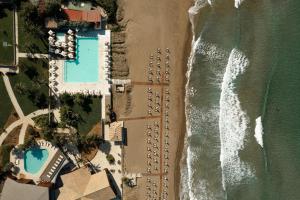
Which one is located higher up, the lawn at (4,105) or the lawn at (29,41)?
the lawn at (29,41)

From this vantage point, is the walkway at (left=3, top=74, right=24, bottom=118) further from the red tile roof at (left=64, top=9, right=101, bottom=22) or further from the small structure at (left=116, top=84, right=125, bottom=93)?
the small structure at (left=116, top=84, right=125, bottom=93)

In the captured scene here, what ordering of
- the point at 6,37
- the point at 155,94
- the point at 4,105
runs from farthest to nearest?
the point at 155,94, the point at 4,105, the point at 6,37

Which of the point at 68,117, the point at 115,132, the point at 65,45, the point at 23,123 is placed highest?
the point at 65,45

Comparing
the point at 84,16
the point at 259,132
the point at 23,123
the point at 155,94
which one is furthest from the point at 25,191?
the point at 259,132

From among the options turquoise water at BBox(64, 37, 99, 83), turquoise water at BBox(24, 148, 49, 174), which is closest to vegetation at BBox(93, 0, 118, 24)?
turquoise water at BBox(64, 37, 99, 83)

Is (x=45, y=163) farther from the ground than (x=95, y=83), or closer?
closer

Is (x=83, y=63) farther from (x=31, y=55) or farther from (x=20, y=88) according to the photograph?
(x=20, y=88)

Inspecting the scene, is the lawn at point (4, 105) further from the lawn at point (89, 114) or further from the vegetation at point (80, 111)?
the lawn at point (89, 114)

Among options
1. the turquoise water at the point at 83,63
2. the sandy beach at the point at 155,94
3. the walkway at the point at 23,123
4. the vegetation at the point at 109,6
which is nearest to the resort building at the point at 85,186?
the sandy beach at the point at 155,94
